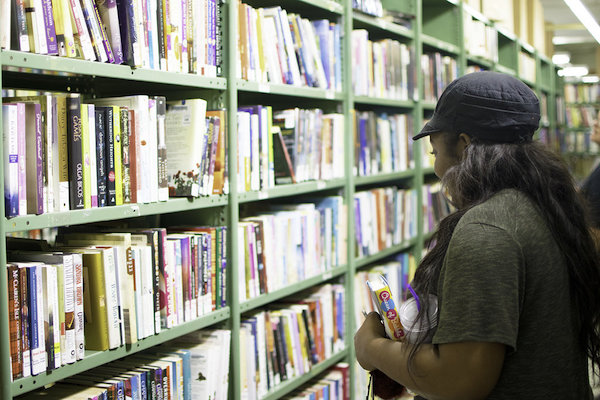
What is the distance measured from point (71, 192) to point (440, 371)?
0.98 metres

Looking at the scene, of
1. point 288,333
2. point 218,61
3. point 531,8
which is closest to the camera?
point 218,61

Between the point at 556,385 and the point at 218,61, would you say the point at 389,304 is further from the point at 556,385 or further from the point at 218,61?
the point at 218,61

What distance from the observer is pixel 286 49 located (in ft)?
8.66

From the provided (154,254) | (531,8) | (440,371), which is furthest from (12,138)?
(531,8)

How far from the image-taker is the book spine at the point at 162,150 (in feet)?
6.42

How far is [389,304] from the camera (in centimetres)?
143

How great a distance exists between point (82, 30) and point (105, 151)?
0.31m

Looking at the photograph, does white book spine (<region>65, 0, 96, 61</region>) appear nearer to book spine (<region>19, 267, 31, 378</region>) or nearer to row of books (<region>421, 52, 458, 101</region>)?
book spine (<region>19, 267, 31, 378</region>)

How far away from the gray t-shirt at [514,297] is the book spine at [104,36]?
3.37ft

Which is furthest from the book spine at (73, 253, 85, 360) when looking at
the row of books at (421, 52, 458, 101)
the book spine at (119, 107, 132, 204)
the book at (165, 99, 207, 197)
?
the row of books at (421, 52, 458, 101)

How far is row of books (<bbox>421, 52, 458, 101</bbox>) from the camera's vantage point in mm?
4113

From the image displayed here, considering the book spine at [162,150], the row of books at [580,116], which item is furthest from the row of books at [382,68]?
the row of books at [580,116]

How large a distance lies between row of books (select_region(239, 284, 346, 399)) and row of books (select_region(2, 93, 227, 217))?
0.59m

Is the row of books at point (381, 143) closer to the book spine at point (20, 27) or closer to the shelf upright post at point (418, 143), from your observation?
the shelf upright post at point (418, 143)
